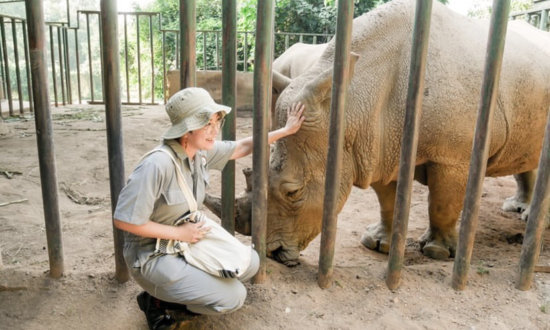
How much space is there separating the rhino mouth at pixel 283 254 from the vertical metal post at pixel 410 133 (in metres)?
0.70

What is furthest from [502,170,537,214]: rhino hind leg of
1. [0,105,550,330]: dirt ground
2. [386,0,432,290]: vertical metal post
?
[386,0,432,290]: vertical metal post

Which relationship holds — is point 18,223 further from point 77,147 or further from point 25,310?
point 77,147

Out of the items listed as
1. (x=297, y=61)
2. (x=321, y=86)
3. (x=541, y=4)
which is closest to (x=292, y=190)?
(x=321, y=86)

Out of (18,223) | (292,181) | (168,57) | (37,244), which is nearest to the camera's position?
(292,181)

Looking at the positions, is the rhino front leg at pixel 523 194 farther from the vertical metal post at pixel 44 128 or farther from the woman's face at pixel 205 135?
the vertical metal post at pixel 44 128

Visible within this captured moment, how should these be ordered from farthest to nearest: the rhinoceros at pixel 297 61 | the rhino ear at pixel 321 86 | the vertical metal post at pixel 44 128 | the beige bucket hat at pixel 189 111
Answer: the rhinoceros at pixel 297 61, the rhino ear at pixel 321 86, the vertical metal post at pixel 44 128, the beige bucket hat at pixel 189 111

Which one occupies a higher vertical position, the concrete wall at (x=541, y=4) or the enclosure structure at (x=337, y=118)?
the concrete wall at (x=541, y=4)

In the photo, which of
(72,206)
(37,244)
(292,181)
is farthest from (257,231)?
(72,206)

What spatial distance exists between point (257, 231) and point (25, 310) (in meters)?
1.42

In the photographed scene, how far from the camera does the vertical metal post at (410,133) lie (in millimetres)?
2805

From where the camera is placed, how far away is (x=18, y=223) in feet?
15.1

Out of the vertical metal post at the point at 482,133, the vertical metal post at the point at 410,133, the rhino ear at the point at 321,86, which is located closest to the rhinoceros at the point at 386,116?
the rhino ear at the point at 321,86

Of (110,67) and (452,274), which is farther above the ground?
(110,67)

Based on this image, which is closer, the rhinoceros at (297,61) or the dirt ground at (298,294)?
the dirt ground at (298,294)
